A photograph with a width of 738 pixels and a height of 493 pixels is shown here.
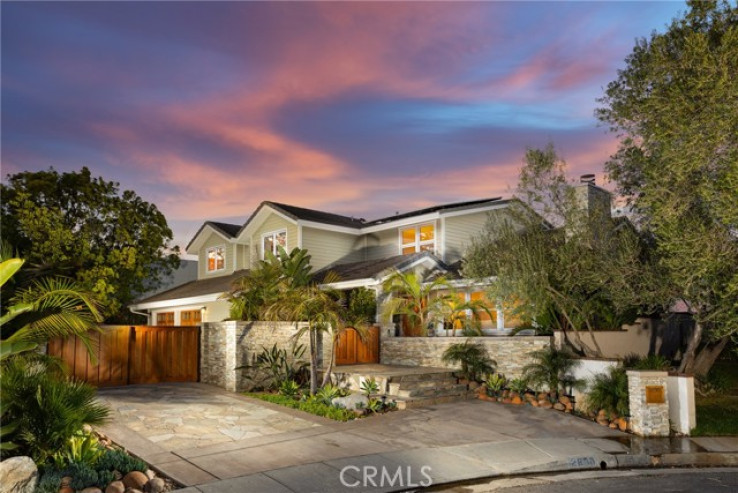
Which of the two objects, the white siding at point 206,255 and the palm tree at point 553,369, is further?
the white siding at point 206,255

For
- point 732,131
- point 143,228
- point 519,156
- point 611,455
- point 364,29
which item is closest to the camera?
point 611,455

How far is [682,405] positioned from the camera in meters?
11.3

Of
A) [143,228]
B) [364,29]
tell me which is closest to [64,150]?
[143,228]

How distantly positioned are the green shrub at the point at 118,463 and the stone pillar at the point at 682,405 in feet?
32.7

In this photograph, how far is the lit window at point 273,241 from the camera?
24.6 m

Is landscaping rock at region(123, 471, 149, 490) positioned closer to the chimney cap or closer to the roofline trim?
the chimney cap

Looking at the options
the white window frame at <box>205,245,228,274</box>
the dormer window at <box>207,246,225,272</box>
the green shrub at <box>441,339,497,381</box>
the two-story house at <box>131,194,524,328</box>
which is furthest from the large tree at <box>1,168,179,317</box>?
the green shrub at <box>441,339,497,381</box>

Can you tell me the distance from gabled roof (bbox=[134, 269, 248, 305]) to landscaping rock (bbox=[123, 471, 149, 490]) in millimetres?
16311

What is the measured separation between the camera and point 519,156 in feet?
51.0

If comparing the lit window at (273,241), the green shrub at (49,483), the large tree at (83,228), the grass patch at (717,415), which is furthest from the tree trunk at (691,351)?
the large tree at (83,228)

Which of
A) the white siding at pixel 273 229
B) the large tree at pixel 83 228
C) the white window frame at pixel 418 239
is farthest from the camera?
the white siding at pixel 273 229

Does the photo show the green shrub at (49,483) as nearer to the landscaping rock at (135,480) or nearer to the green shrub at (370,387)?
the landscaping rock at (135,480)

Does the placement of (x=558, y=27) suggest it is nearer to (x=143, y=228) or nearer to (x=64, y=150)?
(x=64, y=150)

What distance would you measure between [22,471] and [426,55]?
1265 centimetres
